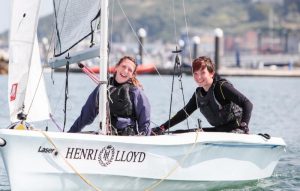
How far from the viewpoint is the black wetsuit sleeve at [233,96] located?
11.4 m

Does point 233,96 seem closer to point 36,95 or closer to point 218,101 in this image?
point 218,101

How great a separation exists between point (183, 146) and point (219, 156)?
0.68 m

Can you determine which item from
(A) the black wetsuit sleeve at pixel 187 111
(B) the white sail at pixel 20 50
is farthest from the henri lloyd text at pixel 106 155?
(A) the black wetsuit sleeve at pixel 187 111

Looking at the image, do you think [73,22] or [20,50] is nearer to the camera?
[20,50]

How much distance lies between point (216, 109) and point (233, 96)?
1.11 feet

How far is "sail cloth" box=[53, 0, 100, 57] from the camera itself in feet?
35.4

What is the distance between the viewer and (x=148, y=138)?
1040 centimetres

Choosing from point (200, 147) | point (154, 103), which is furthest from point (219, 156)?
point (154, 103)

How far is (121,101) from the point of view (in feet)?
35.5

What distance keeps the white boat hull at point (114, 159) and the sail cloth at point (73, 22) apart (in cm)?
136

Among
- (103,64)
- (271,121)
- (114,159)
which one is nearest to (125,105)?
(103,64)

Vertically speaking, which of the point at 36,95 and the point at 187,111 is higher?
the point at 36,95

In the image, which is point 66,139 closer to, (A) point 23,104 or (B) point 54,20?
(A) point 23,104

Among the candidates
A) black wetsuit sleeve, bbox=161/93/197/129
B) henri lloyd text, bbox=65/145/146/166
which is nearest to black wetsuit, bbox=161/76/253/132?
black wetsuit sleeve, bbox=161/93/197/129
